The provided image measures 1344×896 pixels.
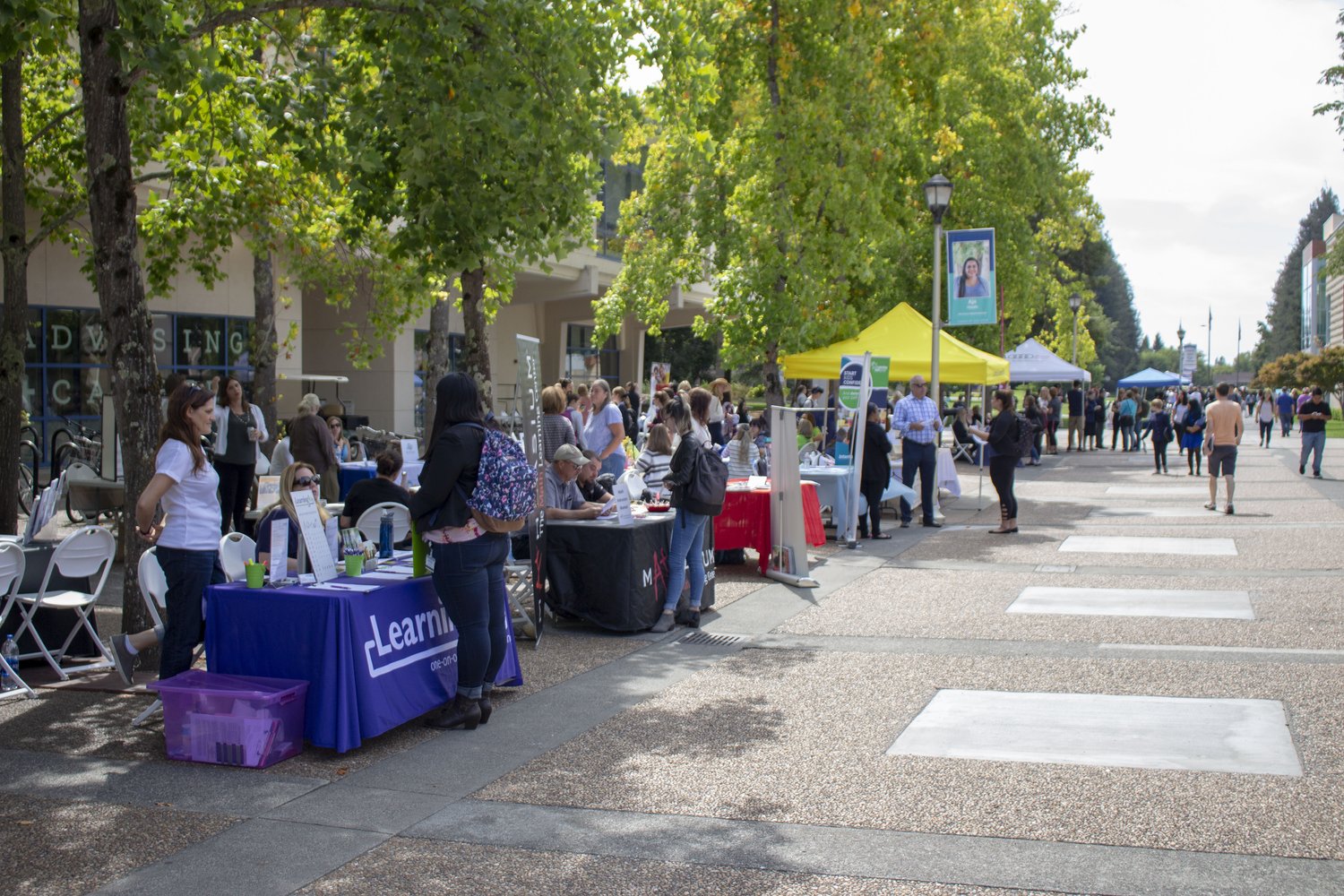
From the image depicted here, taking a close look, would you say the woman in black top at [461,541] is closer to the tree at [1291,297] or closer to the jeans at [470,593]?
the jeans at [470,593]

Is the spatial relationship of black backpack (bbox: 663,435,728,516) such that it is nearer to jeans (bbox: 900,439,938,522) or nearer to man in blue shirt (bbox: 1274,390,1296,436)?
jeans (bbox: 900,439,938,522)

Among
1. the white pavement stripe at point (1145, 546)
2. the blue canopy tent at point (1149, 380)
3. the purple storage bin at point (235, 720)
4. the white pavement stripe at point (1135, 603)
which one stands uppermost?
the blue canopy tent at point (1149, 380)

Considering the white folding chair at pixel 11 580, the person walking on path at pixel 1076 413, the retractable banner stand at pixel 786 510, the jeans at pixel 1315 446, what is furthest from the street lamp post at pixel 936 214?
the person walking on path at pixel 1076 413

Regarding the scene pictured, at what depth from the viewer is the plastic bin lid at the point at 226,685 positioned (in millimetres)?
6148

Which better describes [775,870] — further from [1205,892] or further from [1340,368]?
[1340,368]

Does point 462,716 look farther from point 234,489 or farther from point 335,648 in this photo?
point 234,489

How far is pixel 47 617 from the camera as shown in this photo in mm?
8352

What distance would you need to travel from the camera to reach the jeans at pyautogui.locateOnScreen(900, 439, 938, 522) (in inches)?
651

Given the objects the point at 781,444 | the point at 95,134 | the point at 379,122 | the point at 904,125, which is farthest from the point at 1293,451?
the point at 95,134

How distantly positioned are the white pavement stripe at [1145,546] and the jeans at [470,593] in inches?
356

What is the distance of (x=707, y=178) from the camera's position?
74.3 ft

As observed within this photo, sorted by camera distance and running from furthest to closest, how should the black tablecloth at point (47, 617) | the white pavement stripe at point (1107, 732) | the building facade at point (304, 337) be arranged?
the building facade at point (304, 337) < the black tablecloth at point (47, 617) < the white pavement stripe at point (1107, 732)

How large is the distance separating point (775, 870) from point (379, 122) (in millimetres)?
Answer: 6955

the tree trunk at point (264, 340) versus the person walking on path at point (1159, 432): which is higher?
the tree trunk at point (264, 340)
